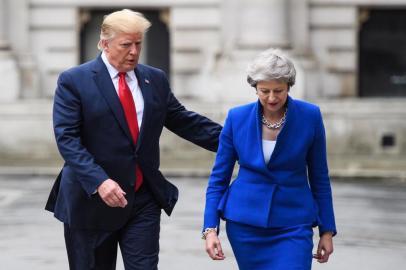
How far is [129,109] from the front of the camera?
6910mm

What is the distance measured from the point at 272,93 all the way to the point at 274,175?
1.38 ft

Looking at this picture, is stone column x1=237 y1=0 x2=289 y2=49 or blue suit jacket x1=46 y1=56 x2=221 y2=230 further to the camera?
stone column x1=237 y1=0 x2=289 y2=49

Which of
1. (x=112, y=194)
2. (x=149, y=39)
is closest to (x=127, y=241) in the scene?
(x=112, y=194)

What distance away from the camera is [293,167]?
6480mm

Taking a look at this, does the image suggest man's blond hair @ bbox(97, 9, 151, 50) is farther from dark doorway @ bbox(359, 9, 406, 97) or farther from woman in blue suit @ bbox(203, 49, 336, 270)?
dark doorway @ bbox(359, 9, 406, 97)

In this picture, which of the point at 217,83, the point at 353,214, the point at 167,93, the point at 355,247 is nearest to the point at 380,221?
the point at 353,214

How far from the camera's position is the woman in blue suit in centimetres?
635

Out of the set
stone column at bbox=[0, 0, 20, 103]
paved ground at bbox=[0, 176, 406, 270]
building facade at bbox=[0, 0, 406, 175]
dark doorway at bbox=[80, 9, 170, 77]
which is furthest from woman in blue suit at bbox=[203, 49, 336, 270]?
dark doorway at bbox=[80, 9, 170, 77]

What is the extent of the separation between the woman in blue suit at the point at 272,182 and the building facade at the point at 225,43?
1484cm

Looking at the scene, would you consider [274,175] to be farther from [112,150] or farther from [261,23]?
[261,23]

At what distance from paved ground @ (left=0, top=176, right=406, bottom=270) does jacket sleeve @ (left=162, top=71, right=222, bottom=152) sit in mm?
3122

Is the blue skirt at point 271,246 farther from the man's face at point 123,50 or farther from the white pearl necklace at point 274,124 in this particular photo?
the man's face at point 123,50

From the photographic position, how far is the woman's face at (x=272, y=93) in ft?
20.7

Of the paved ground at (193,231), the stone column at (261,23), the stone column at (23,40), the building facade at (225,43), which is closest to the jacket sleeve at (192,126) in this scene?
the paved ground at (193,231)
